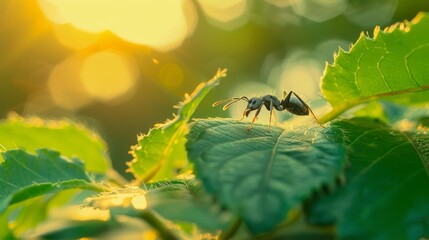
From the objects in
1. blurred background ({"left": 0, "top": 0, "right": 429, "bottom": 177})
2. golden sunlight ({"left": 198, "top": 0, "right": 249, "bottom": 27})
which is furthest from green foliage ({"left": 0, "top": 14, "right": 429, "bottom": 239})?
golden sunlight ({"left": 198, "top": 0, "right": 249, "bottom": 27})

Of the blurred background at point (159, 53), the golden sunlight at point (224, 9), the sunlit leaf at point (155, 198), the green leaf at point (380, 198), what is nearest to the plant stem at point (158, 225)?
the sunlit leaf at point (155, 198)

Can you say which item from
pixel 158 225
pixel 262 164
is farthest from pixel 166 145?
pixel 262 164

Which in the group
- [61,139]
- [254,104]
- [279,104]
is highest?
[279,104]

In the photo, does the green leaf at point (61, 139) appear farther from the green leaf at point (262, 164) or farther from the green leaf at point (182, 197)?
the green leaf at point (262, 164)

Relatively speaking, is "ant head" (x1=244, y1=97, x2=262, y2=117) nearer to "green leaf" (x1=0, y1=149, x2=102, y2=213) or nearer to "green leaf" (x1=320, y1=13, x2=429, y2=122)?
"green leaf" (x1=320, y1=13, x2=429, y2=122)

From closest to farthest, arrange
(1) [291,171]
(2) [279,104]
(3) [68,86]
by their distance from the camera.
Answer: (1) [291,171], (2) [279,104], (3) [68,86]

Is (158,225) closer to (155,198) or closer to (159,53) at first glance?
(155,198)
